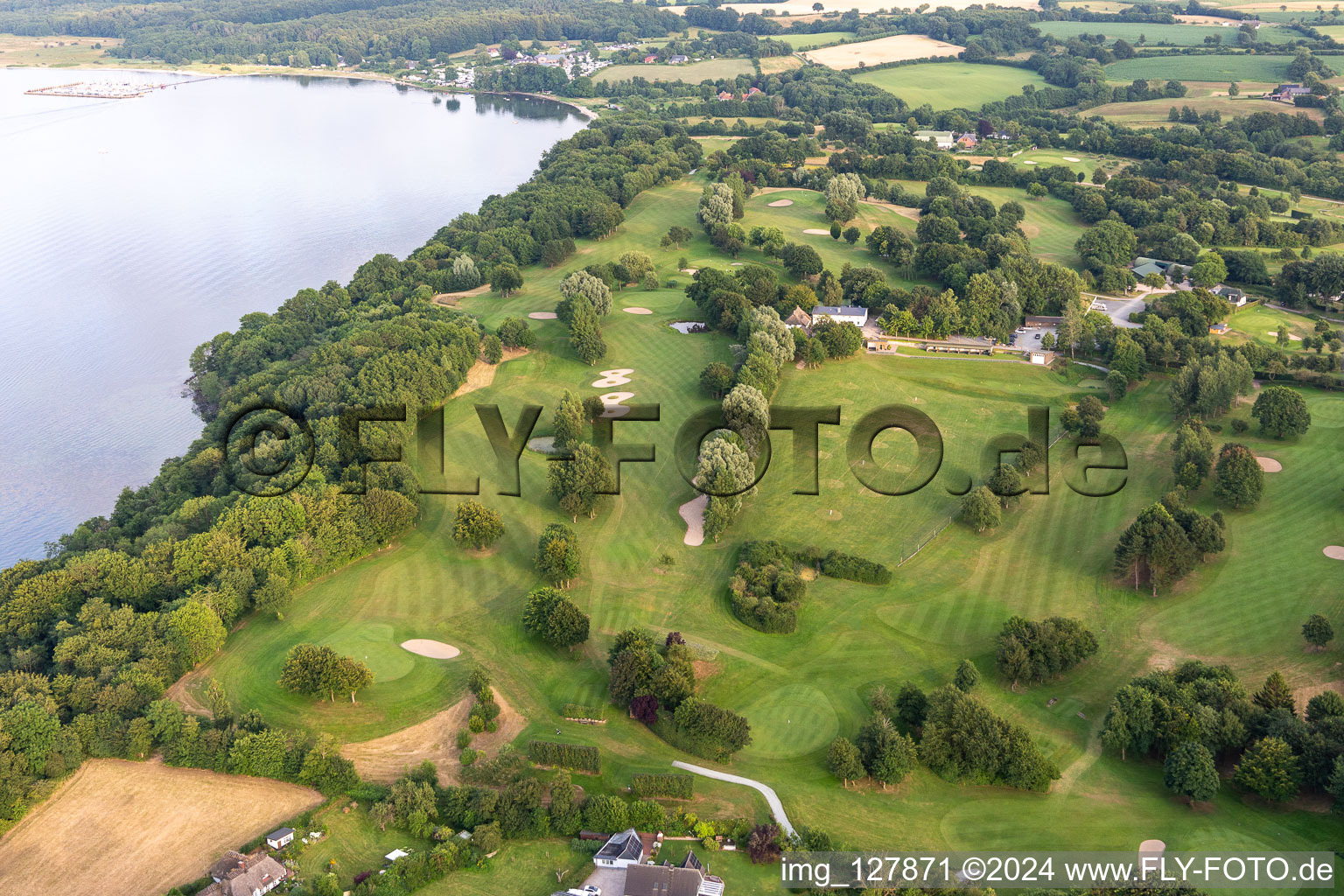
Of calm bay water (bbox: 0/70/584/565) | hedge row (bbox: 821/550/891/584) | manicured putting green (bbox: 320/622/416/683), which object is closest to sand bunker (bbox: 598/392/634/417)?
hedge row (bbox: 821/550/891/584)

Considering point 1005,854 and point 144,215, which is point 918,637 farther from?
point 144,215

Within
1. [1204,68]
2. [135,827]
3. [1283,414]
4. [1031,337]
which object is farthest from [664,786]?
[1204,68]

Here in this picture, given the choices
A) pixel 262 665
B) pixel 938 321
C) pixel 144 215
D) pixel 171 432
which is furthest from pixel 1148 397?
pixel 144 215

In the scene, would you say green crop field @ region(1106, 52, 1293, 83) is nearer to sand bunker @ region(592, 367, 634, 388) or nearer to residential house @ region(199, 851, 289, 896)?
sand bunker @ region(592, 367, 634, 388)

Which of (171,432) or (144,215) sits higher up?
(144,215)

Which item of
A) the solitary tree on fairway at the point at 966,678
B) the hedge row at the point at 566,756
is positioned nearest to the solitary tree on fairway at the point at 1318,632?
the solitary tree on fairway at the point at 966,678

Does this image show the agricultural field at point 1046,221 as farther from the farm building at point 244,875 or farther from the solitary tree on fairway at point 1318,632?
the farm building at point 244,875
